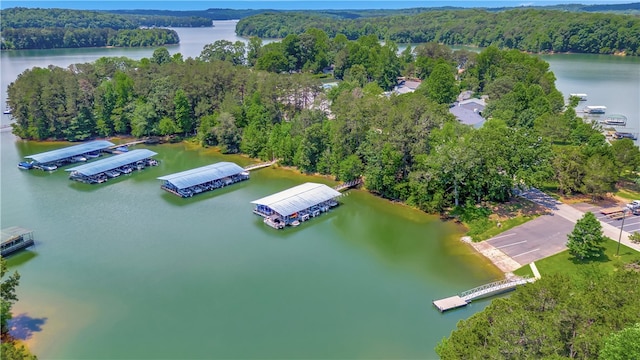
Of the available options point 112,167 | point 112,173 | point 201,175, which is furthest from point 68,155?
point 201,175

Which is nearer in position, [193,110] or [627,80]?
[193,110]

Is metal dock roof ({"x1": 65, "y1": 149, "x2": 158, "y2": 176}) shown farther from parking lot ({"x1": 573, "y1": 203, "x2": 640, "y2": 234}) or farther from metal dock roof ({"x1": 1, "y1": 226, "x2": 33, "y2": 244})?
parking lot ({"x1": 573, "y1": 203, "x2": 640, "y2": 234})

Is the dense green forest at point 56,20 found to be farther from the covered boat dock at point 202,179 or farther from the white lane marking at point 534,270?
the white lane marking at point 534,270

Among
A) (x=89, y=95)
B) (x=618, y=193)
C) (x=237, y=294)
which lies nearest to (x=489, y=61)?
(x=618, y=193)

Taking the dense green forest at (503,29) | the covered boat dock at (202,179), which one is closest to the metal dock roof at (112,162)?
the covered boat dock at (202,179)

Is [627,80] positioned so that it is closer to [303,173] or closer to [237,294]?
[303,173]

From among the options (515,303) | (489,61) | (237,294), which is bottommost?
(237,294)
